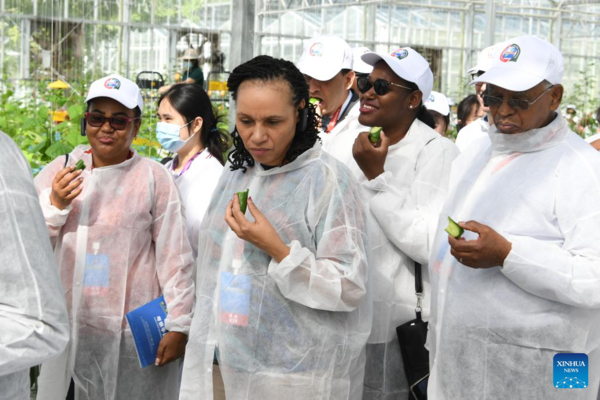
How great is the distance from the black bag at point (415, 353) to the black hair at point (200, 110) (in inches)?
45.9

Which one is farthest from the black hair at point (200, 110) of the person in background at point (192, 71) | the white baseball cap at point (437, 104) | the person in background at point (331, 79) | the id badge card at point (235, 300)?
the person in background at point (192, 71)

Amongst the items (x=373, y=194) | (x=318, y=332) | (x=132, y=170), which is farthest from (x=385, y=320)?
(x=132, y=170)

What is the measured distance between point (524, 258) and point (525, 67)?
564mm

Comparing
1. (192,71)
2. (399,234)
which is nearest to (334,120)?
(399,234)

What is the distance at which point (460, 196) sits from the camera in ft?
8.56

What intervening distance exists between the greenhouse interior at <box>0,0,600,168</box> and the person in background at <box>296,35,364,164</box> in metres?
0.86

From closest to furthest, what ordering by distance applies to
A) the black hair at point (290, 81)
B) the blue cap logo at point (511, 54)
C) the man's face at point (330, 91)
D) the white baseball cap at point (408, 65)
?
the black hair at point (290, 81) → the blue cap logo at point (511, 54) → the white baseball cap at point (408, 65) → the man's face at point (330, 91)

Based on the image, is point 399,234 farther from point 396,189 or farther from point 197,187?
point 197,187

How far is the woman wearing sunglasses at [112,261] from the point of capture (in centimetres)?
288

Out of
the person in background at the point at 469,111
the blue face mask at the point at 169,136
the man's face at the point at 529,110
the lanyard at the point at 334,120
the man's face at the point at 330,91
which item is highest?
the man's face at the point at 529,110

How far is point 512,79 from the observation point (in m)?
2.39

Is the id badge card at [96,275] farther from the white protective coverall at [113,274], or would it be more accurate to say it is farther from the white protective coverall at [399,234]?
the white protective coverall at [399,234]

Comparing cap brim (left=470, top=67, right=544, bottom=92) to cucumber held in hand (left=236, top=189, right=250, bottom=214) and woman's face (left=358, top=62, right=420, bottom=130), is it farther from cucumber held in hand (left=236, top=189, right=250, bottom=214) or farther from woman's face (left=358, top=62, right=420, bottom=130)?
cucumber held in hand (left=236, top=189, right=250, bottom=214)

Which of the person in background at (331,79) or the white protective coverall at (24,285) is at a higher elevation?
the person in background at (331,79)
